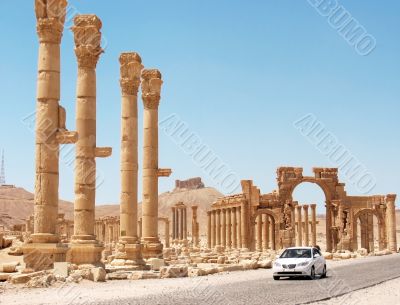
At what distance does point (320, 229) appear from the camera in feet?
427

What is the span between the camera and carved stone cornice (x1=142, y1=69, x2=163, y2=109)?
1104 inches

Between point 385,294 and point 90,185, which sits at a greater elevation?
point 90,185

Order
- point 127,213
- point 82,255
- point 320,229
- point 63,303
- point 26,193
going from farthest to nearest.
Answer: point 26,193
point 320,229
point 127,213
point 82,255
point 63,303

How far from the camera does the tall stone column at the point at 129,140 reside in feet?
84.4

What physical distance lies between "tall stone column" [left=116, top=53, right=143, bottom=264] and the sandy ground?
1118cm

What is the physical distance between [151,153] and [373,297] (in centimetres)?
1514

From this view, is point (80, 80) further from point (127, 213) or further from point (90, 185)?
point (127, 213)

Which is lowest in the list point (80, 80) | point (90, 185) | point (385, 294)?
point (385, 294)

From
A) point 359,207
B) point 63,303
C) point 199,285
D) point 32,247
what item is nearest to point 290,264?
point 199,285

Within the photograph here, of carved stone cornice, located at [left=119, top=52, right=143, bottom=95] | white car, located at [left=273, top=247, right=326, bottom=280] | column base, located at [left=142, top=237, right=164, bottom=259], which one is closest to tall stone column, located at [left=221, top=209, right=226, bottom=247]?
column base, located at [left=142, top=237, right=164, bottom=259]

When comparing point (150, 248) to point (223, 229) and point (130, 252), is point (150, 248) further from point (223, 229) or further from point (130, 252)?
point (223, 229)

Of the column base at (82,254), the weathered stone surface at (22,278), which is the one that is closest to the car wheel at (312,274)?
the column base at (82,254)

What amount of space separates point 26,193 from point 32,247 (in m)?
159

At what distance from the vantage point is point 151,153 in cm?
2816
